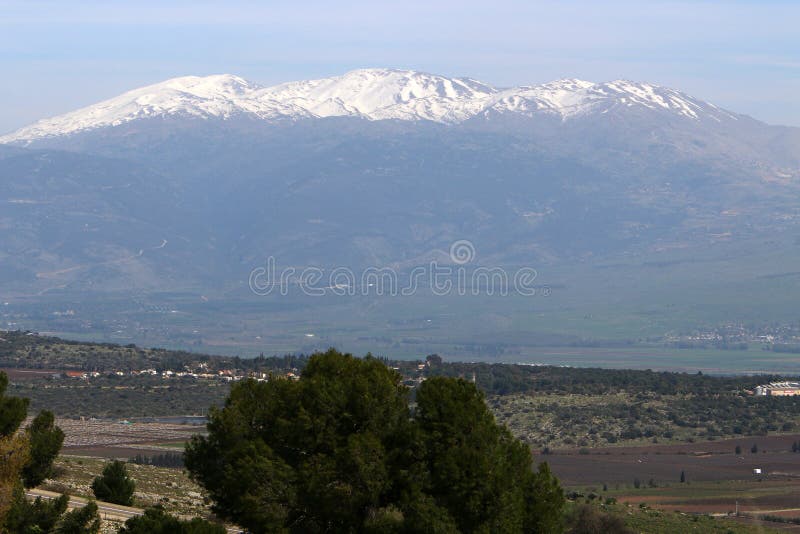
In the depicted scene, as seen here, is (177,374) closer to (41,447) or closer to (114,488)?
(114,488)

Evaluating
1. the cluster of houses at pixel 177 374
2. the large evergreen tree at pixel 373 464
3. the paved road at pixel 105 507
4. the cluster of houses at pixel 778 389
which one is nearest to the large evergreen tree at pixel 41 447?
the paved road at pixel 105 507

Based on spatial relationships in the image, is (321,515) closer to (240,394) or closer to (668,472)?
(240,394)

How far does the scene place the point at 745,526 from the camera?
4947cm

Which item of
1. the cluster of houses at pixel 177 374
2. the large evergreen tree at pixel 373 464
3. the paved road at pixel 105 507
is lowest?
the paved road at pixel 105 507

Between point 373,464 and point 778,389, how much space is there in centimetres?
7613

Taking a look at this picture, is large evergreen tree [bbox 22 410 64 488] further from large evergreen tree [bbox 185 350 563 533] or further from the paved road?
large evergreen tree [bbox 185 350 563 533]

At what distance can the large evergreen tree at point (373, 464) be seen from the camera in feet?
102

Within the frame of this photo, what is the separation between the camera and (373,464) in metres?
31.4

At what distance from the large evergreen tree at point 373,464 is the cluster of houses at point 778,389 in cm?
6814

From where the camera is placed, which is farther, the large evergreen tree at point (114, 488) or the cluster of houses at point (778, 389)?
the cluster of houses at point (778, 389)

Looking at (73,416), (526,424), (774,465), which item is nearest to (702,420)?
(526,424)

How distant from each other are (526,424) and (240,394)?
52.9 m

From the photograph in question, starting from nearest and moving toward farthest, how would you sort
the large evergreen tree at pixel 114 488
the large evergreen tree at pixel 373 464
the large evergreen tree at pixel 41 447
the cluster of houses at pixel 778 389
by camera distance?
the large evergreen tree at pixel 373 464, the large evergreen tree at pixel 41 447, the large evergreen tree at pixel 114 488, the cluster of houses at pixel 778 389

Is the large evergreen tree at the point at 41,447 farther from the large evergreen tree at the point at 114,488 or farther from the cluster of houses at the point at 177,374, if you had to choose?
the cluster of houses at the point at 177,374
